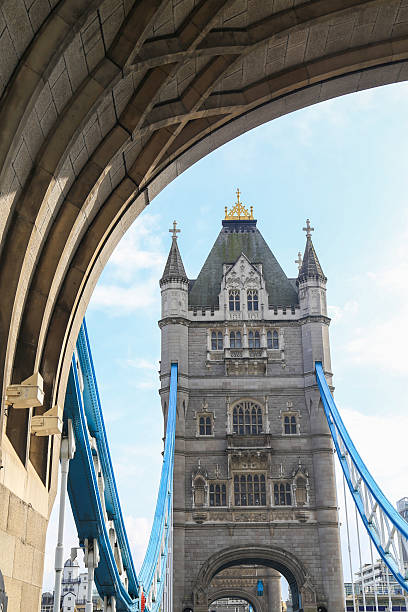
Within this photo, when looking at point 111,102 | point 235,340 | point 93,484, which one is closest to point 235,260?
point 235,340

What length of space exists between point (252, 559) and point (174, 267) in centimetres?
1815

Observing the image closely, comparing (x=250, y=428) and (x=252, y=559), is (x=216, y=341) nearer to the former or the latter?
(x=250, y=428)

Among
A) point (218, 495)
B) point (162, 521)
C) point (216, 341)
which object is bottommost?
point (162, 521)

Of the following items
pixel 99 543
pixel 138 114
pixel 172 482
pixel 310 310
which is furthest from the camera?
pixel 310 310

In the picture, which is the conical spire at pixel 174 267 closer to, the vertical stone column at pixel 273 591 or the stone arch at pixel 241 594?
the vertical stone column at pixel 273 591

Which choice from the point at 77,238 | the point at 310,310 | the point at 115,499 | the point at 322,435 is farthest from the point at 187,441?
the point at 77,238

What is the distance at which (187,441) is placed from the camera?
44875 millimetres

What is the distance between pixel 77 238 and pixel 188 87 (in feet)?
7.81

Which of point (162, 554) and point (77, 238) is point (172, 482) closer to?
point (162, 554)

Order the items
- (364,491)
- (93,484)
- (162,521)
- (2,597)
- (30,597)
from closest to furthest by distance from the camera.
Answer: (2,597)
(30,597)
(93,484)
(162,521)
(364,491)

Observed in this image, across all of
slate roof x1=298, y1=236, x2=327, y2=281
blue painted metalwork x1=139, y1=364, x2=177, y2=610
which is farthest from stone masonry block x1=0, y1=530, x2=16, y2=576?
slate roof x1=298, y1=236, x2=327, y2=281

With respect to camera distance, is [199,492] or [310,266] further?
[310,266]

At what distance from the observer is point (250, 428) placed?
4566 cm

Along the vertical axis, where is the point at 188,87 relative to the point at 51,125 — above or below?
above
